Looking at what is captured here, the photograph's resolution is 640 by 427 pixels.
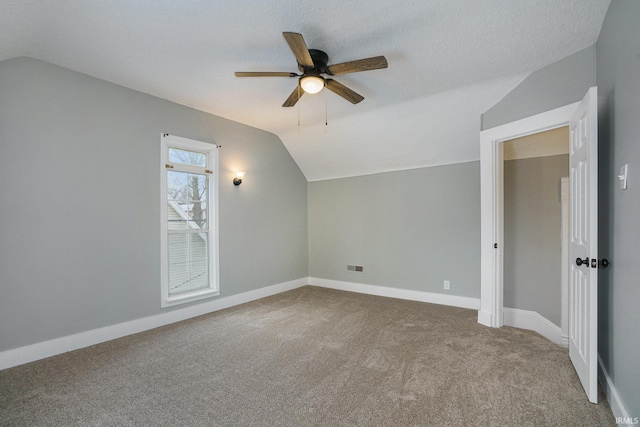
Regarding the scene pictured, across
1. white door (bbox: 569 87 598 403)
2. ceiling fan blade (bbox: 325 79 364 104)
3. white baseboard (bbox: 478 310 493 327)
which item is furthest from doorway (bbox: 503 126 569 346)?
ceiling fan blade (bbox: 325 79 364 104)

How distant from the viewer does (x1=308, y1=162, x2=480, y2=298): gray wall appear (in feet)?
13.5

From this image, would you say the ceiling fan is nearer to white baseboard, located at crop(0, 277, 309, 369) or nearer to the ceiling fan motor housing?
the ceiling fan motor housing

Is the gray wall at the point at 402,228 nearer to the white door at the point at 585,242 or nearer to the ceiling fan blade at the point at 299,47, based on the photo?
the white door at the point at 585,242

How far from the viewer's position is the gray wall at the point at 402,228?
4.12 meters

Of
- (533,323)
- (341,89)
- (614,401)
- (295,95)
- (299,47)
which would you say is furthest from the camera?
(533,323)

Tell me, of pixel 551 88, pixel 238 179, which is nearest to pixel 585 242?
pixel 551 88

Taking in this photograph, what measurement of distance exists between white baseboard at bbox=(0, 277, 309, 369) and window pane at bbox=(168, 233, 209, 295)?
29 centimetres

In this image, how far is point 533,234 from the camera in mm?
3531

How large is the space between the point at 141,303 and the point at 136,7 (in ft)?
9.32

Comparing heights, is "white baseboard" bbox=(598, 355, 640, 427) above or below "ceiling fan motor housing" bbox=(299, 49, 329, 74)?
below

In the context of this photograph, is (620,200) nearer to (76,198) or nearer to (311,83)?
(311,83)

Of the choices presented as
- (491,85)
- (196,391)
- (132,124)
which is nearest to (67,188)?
(132,124)

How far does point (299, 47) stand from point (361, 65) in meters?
0.53

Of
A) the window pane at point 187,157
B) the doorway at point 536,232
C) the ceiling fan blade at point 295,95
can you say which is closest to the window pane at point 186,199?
the window pane at point 187,157
